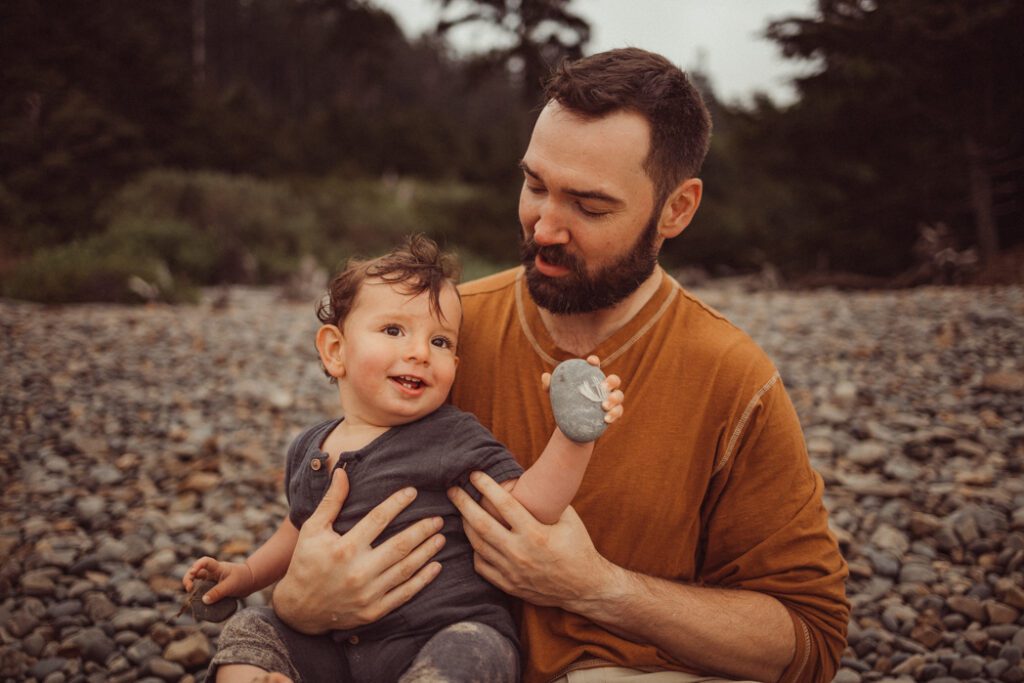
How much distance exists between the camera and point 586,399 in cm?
173

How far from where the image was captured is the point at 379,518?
76.2 inches

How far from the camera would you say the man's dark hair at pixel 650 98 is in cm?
206

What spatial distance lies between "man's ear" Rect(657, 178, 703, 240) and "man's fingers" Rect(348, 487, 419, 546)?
3.76 ft

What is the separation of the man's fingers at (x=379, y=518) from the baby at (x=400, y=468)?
0.20 ft

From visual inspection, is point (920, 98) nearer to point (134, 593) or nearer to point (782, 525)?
point (782, 525)

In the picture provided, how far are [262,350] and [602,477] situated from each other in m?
5.89

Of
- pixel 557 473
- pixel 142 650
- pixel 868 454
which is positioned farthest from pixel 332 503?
pixel 868 454

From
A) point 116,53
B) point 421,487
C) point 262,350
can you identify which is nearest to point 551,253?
point 421,487

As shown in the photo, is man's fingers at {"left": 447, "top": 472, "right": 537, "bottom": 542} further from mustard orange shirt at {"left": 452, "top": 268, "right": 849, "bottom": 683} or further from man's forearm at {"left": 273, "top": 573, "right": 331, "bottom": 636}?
man's forearm at {"left": 273, "top": 573, "right": 331, "bottom": 636}

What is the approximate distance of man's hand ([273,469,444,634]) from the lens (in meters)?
1.86

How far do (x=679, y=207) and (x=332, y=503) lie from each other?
1424mm

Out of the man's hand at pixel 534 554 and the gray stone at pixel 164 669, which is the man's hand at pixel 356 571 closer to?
the man's hand at pixel 534 554

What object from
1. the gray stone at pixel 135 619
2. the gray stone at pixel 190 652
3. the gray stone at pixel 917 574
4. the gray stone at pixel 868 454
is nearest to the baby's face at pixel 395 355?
the gray stone at pixel 190 652

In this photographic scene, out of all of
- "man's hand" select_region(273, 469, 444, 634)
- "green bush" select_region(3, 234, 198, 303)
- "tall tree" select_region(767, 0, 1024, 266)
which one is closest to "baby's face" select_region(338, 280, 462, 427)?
"man's hand" select_region(273, 469, 444, 634)
